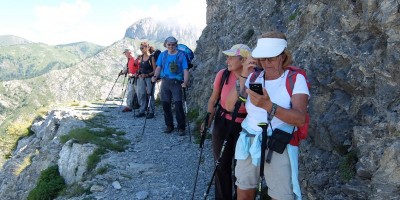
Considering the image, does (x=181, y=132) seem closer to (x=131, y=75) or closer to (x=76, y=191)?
(x=76, y=191)

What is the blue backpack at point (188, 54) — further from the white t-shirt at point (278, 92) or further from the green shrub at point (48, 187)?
the white t-shirt at point (278, 92)

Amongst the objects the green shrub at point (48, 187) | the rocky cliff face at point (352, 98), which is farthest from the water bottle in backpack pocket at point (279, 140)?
the green shrub at point (48, 187)

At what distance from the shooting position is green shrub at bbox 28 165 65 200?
36.7 ft

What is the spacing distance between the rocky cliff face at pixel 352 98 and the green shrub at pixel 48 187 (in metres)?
8.14

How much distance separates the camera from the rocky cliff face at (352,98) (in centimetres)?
549

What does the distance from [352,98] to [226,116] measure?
2446 millimetres

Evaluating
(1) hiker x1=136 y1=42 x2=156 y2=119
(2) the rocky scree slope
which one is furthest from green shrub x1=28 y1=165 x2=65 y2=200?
(1) hiker x1=136 y1=42 x2=156 y2=119

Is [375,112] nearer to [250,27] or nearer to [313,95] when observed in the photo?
[313,95]

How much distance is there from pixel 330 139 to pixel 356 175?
39.6 inches

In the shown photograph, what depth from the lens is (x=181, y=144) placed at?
13234mm

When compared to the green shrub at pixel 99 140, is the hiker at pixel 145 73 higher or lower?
higher

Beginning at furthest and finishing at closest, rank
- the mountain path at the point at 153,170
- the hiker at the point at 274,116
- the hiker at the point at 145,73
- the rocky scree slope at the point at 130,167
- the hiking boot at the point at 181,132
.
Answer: the hiker at the point at 145,73 < the hiking boot at the point at 181,132 < the rocky scree slope at the point at 130,167 < the mountain path at the point at 153,170 < the hiker at the point at 274,116

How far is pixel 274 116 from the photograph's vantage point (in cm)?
415

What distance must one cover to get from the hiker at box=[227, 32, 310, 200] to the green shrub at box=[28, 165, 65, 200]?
854 centimetres
